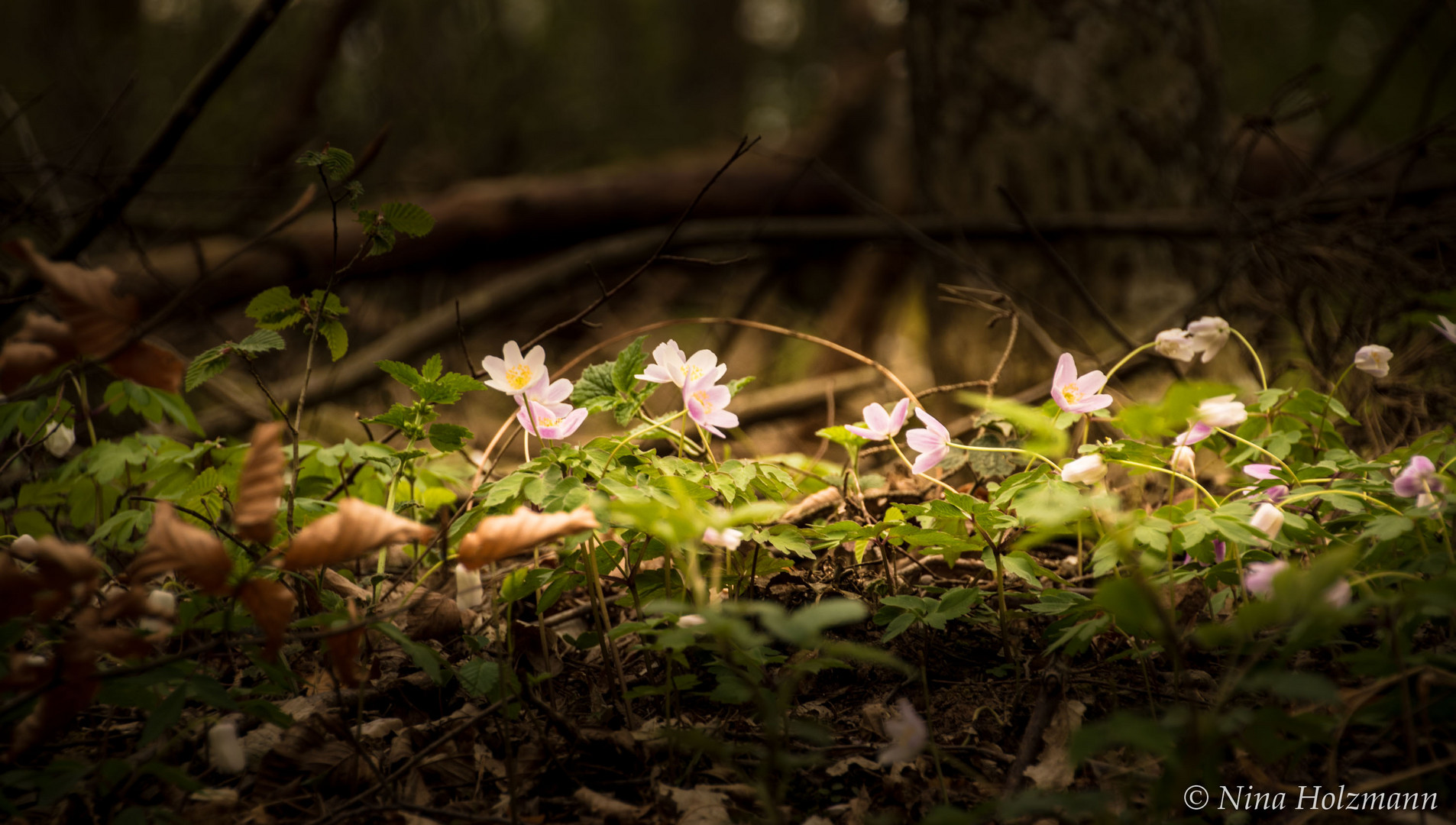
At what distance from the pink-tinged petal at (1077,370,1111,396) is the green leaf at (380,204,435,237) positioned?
4.01 feet

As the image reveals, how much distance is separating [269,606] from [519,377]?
1.73ft

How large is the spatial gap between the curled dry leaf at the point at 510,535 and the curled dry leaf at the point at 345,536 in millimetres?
78

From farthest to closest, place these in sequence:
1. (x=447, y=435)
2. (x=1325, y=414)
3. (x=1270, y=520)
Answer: (x=1325, y=414) → (x=447, y=435) → (x=1270, y=520)

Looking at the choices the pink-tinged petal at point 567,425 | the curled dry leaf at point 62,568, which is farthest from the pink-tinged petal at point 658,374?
the curled dry leaf at point 62,568

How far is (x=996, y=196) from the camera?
2.97 m

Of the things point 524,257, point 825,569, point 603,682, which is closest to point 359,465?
point 603,682

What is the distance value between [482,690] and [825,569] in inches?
31.5

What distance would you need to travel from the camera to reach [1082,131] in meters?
2.83

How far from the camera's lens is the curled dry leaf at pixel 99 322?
41.0 inches

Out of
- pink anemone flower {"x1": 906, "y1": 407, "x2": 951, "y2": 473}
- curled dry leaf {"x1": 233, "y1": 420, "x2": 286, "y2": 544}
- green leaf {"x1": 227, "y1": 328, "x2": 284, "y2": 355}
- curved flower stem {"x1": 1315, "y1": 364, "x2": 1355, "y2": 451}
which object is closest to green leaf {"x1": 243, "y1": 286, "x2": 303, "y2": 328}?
green leaf {"x1": 227, "y1": 328, "x2": 284, "y2": 355}

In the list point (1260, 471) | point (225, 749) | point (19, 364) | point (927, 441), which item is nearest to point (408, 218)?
point (19, 364)

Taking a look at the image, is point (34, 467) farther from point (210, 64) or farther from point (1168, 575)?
point (1168, 575)

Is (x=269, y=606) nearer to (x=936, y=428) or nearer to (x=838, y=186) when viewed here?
(x=936, y=428)

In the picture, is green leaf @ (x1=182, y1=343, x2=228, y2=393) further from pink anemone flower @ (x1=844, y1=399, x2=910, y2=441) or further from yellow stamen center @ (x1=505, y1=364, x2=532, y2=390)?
pink anemone flower @ (x1=844, y1=399, x2=910, y2=441)
